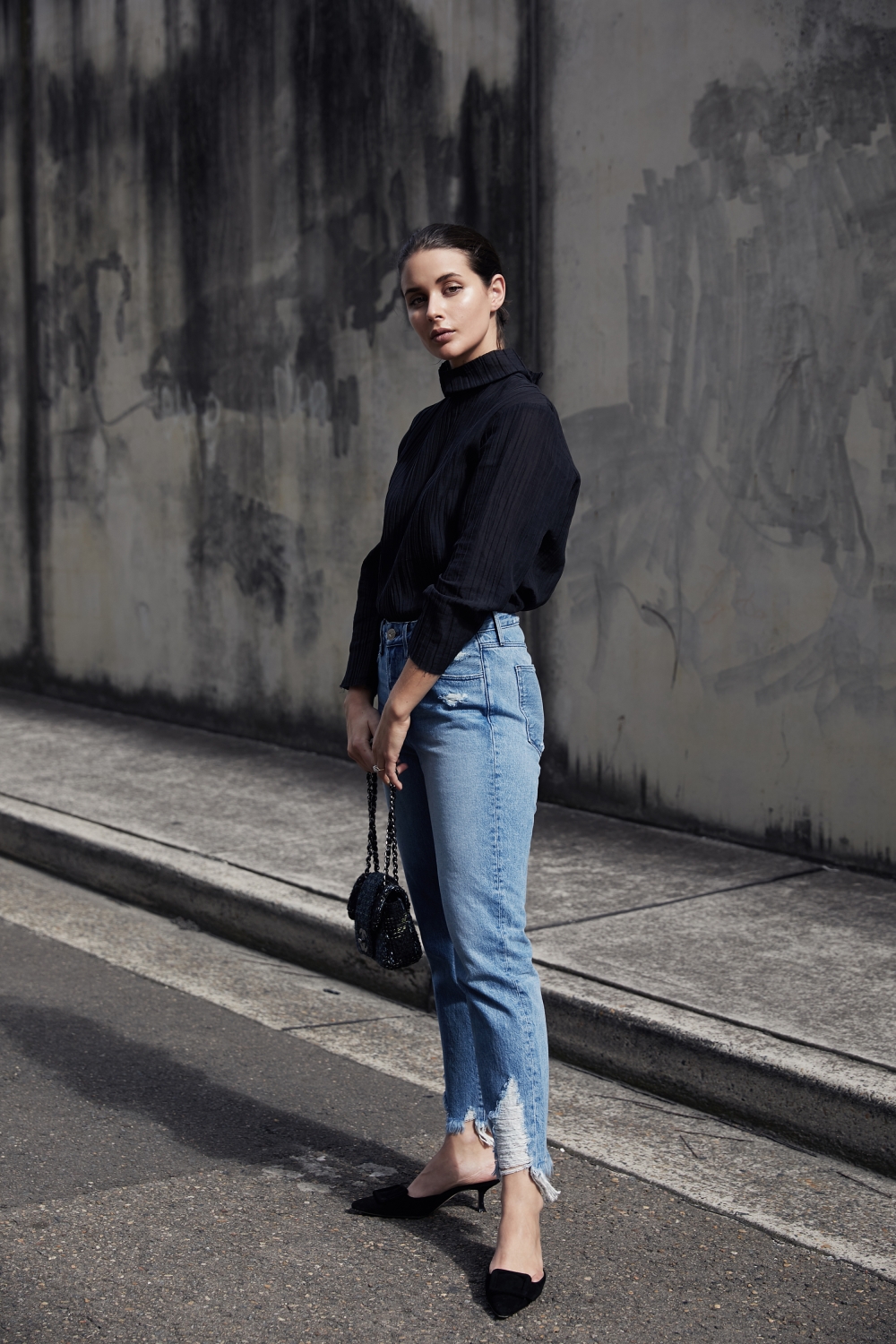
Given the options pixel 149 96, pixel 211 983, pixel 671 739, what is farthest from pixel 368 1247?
pixel 149 96

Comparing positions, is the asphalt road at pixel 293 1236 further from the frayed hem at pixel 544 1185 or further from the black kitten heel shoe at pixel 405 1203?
the frayed hem at pixel 544 1185

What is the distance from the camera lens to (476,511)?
276cm

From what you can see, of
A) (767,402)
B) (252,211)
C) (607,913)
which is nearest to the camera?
(607,913)

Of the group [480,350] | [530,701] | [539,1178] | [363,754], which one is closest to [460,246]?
[480,350]

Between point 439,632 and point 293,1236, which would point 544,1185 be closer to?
point 293,1236

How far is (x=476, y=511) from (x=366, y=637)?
19.5 inches

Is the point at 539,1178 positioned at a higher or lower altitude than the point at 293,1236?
higher

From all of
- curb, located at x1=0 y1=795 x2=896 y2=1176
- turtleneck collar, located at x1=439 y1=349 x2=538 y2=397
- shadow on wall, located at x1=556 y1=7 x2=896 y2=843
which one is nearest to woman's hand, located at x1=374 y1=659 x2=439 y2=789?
turtleneck collar, located at x1=439 y1=349 x2=538 y2=397

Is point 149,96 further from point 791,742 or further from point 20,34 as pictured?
point 791,742

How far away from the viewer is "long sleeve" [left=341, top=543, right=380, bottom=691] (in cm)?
313

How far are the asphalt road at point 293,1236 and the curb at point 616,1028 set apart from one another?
478mm

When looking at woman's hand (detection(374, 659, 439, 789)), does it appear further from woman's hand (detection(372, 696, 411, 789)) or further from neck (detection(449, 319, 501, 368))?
neck (detection(449, 319, 501, 368))

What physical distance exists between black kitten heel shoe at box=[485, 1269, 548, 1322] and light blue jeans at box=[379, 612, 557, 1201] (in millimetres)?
166

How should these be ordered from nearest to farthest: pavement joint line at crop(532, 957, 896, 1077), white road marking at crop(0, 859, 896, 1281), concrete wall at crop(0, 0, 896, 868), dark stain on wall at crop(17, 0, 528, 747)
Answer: white road marking at crop(0, 859, 896, 1281), pavement joint line at crop(532, 957, 896, 1077), concrete wall at crop(0, 0, 896, 868), dark stain on wall at crop(17, 0, 528, 747)
